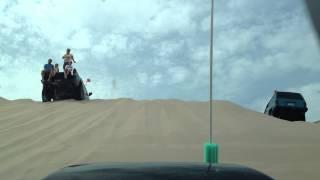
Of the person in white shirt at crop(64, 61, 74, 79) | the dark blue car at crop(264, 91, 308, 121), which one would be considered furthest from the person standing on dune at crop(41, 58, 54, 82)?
the dark blue car at crop(264, 91, 308, 121)

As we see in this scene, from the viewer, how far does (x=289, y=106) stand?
1272 inches

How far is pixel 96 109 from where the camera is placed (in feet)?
91.5

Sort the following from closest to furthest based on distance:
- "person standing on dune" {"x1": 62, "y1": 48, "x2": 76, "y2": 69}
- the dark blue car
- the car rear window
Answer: "person standing on dune" {"x1": 62, "y1": 48, "x2": 76, "y2": 69} → the dark blue car → the car rear window

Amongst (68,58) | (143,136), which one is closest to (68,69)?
(68,58)

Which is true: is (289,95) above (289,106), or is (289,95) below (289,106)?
above

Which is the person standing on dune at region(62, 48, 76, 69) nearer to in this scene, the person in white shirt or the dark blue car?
the person in white shirt

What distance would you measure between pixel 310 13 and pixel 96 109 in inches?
930

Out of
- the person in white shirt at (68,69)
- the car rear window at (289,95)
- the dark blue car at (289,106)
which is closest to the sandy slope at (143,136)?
the person in white shirt at (68,69)

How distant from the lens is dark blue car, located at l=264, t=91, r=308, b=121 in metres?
32.0

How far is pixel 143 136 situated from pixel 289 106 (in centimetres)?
1266

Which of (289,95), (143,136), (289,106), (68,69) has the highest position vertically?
(68,69)

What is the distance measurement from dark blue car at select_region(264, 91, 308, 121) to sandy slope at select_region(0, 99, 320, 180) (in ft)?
12.1

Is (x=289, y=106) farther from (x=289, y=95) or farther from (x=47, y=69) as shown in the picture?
(x=47, y=69)

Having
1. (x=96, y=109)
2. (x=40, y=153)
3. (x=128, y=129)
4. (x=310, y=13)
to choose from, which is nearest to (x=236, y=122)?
(x=128, y=129)
